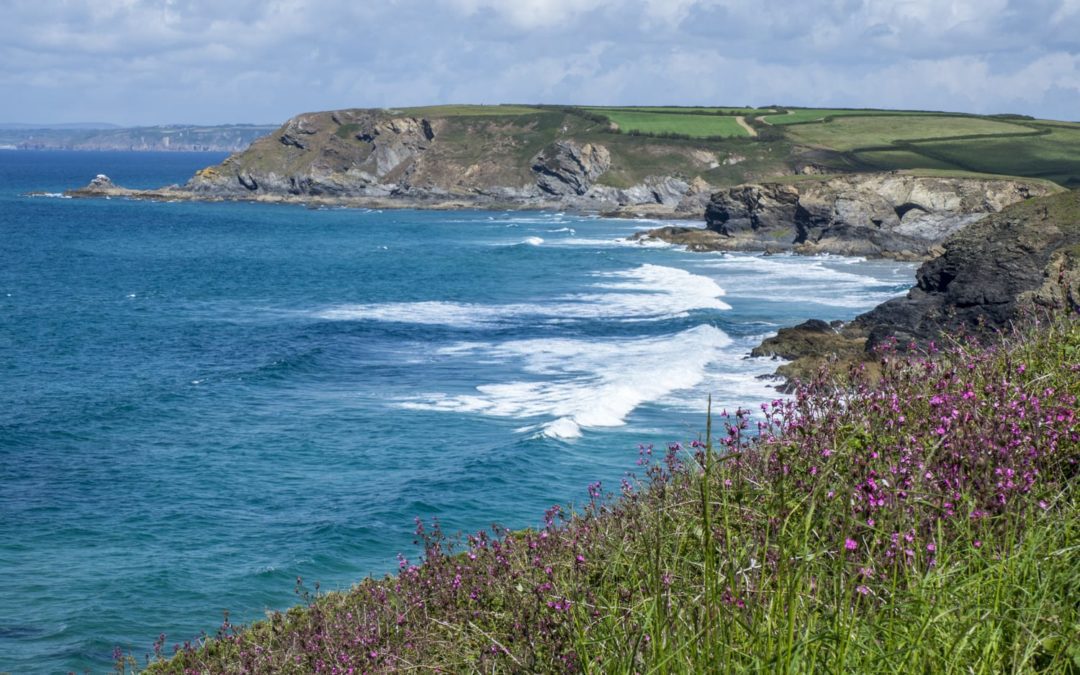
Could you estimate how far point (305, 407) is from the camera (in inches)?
1222

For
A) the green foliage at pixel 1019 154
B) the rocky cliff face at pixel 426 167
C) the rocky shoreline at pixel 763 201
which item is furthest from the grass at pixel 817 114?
the green foliage at pixel 1019 154

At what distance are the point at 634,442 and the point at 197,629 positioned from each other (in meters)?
11.4

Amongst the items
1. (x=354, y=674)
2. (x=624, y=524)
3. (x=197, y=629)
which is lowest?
(x=197, y=629)

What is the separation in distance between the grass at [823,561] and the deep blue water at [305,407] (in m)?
10.7

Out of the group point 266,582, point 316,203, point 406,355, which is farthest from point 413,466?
point 316,203

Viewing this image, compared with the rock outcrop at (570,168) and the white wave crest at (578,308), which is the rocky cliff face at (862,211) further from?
the rock outcrop at (570,168)

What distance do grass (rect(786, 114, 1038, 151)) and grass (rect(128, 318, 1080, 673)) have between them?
435ft

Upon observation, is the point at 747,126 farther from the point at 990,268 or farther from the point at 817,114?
the point at 990,268

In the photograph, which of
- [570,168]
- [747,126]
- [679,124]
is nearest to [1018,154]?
[747,126]

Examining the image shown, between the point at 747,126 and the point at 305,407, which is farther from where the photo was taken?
the point at 747,126

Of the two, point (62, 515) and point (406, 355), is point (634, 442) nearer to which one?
point (62, 515)

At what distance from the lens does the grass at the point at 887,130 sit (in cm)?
13650

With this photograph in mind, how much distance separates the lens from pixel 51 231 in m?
99.6

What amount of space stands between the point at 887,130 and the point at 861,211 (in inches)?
2862
